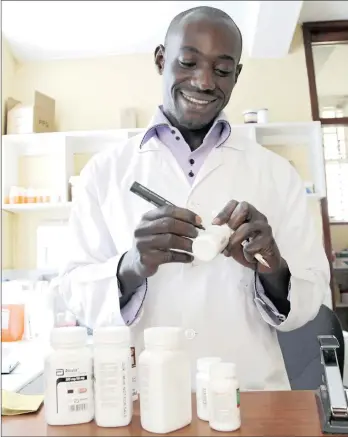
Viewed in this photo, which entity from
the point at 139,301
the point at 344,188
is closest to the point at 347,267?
the point at 344,188

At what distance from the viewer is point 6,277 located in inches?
81.1

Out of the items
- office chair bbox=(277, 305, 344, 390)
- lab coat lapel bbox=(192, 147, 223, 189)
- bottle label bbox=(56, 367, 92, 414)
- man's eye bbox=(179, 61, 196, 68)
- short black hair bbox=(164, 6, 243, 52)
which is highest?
Answer: short black hair bbox=(164, 6, 243, 52)

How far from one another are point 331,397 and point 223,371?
0.12 metres

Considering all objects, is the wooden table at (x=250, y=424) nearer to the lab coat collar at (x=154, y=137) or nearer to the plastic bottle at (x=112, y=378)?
the plastic bottle at (x=112, y=378)

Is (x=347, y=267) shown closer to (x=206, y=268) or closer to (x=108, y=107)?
(x=206, y=268)

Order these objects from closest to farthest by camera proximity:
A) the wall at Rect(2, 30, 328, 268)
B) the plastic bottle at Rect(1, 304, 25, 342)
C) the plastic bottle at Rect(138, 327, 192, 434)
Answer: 1. the plastic bottle at Rect(138, 327, 192, 434)
2. the plastic bottle at Rect(1, 304, 25, 342)
3. the wall at Rect(2, 30, 328, 268)

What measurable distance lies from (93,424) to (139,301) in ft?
0.64

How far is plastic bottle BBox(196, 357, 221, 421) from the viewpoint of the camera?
479 mm

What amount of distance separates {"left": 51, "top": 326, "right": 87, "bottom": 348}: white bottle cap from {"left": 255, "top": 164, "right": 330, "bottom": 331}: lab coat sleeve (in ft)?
0.95

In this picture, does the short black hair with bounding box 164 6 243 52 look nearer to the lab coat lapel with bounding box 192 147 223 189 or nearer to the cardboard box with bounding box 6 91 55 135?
the lab coat lapel with bounding box 192 147 223 189

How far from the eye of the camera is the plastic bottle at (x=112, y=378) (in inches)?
18.7

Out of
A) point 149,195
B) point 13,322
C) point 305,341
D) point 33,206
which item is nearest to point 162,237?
point 149,195

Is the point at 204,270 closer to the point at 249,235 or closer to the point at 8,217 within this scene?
the point at 249,235

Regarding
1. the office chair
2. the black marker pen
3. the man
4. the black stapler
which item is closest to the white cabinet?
the office chair
